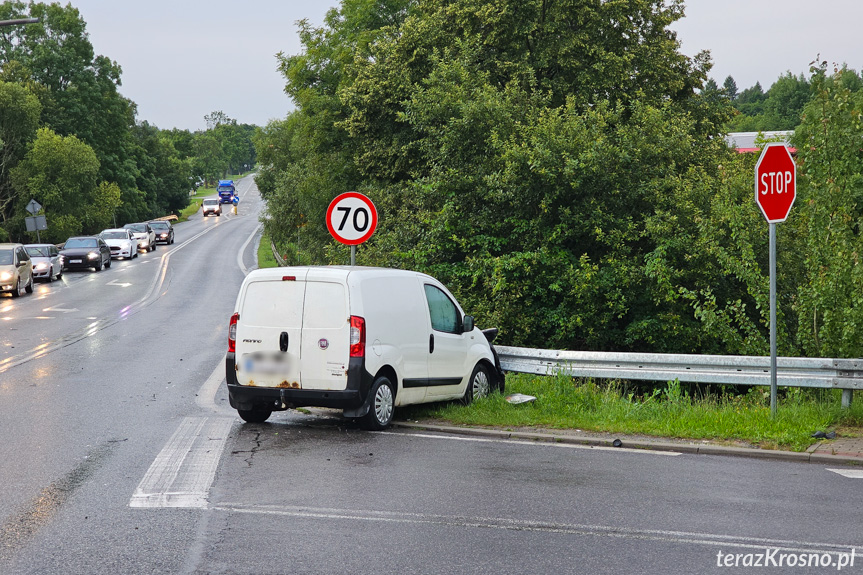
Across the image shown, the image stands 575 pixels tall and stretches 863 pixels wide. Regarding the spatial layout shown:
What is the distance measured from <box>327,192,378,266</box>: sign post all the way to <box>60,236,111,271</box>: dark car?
112 ft

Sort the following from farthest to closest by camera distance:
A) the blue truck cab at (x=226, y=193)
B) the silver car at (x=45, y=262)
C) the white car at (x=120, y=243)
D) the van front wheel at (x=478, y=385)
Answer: the blue truck cab at (x=226, y=193) < the white car at (x=120, y=243) < the silver car at (x=45, y=262) < the van front wheel at (x=478, y=385)

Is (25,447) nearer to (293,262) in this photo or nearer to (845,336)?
(845,336)

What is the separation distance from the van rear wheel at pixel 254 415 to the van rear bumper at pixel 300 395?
189 millimetres

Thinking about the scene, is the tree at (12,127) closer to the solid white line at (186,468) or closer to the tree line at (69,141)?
the tree line at (69,141)

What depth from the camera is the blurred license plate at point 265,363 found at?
9564 millimetres

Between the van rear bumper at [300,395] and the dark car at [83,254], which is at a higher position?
the dark car at [83,254]

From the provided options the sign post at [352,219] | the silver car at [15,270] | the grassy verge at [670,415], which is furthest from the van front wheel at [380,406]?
the silver car at [15,270]

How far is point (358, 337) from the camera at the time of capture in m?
9.34

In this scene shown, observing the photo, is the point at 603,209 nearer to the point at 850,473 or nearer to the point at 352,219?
the point at 352,219

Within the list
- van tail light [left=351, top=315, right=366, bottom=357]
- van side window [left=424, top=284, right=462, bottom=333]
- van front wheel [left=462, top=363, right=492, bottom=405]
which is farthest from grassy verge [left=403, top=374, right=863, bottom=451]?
van tail light [left=351, top=315, right=366, bottom=357]

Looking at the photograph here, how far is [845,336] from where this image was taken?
10344mm

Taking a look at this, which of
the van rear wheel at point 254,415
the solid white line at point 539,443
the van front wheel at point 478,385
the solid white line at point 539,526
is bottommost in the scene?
the solid white line at point 539,443

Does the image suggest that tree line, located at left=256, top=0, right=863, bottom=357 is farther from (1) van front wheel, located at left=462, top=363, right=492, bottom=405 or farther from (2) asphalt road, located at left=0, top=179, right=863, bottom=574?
(2) asphalt road, located at left=0, top=179, right=863, bottom=574

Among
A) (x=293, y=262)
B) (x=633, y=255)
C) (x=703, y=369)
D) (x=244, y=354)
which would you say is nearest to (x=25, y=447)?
(x=244, y=354)
